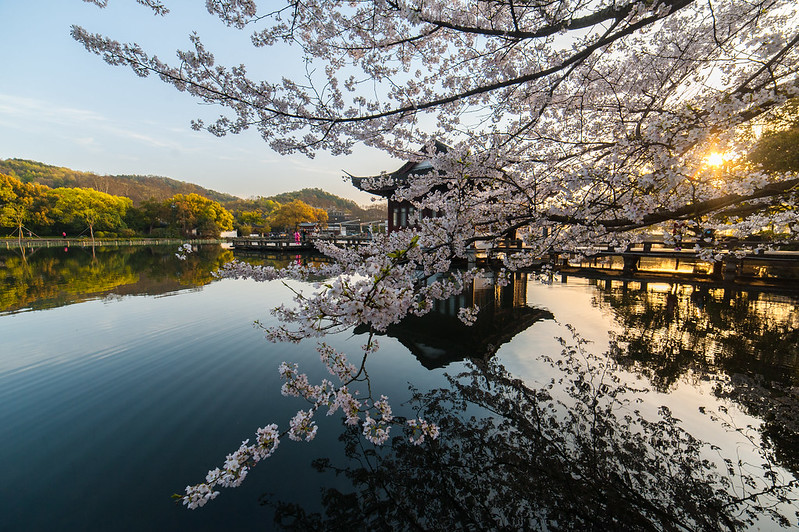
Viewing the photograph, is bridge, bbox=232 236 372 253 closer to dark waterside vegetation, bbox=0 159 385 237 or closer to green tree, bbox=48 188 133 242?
dark waterside vegetation, bbox=0 159 385 237

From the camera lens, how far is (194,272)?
61.3 ft

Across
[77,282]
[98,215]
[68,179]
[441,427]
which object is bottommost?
[441,427]

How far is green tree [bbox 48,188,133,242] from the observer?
49.6 m

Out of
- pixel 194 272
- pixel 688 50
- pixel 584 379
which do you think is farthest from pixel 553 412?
pixel 194 272

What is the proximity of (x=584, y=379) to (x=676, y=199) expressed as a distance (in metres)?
3.07

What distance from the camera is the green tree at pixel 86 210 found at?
163ft

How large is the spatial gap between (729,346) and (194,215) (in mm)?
68301

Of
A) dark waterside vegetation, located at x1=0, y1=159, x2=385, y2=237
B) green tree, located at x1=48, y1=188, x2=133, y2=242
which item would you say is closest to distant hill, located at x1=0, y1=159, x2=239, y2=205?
dark waterside vegetation, located at x1=0, y1=159, x2=385, y2=237

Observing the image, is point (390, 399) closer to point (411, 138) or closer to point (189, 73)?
point (411, 138)

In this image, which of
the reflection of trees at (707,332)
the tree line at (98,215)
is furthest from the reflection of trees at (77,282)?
the tree line at (98,215)

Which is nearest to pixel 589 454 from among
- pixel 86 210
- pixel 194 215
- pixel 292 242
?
pixel 292 242

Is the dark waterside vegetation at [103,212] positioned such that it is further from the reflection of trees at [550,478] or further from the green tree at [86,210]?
the reflection of trees at [550,478]

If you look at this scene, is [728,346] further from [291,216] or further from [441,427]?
[291,216]

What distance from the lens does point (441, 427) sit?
4031 mm
